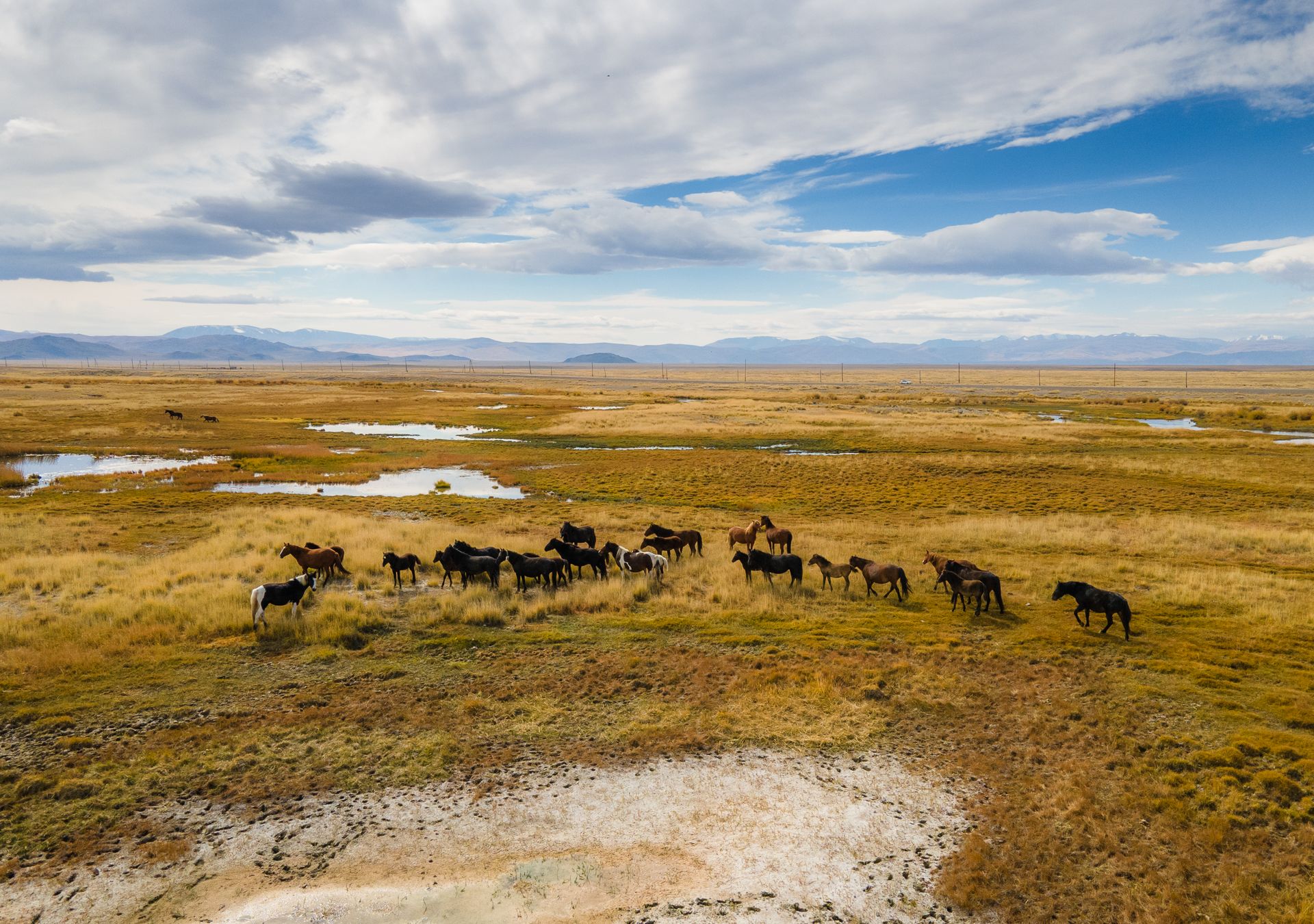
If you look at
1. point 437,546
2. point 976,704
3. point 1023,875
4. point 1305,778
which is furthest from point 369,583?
point 1305,778

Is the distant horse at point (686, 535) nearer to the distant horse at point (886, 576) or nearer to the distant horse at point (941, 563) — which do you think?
the distant horse at point (886, 576)

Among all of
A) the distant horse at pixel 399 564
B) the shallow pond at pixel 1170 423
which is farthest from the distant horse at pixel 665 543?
the shallow pond at pixel 1170 423

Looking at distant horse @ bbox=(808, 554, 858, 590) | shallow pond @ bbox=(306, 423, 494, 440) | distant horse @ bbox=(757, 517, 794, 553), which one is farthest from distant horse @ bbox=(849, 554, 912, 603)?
shallow pond @ bbox=(306, 423, 494, 440)

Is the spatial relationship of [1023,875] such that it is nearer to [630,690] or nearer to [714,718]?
[714,718]

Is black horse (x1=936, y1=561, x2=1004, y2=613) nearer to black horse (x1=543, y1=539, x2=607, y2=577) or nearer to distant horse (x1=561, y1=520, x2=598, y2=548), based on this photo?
black horse (x1=543, y1=539, x2=607, y2=577)

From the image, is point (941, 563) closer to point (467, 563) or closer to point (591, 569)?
point (591, 569)

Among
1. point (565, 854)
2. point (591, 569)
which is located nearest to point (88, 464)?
point (591, 569)
